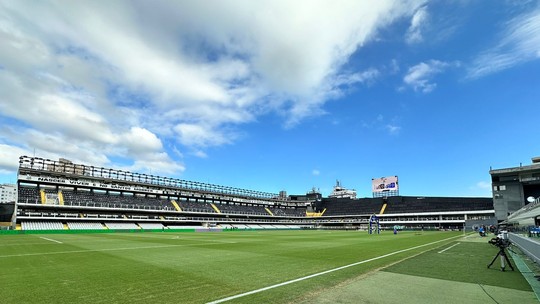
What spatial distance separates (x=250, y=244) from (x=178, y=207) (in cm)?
7172

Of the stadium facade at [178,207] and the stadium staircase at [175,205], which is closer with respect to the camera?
the stadium facade at [178,207]

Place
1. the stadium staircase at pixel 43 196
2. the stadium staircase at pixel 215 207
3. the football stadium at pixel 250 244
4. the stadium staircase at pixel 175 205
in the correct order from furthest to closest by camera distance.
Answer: the stadium staircase at pixel 215 207 < the stadium staircase at pixel 175 205 < the stadium staircase at pixel 43 196 < the football stadium at pixel 250 244

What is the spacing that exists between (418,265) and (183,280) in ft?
32.8

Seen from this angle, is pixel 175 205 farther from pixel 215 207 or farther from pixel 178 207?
pixel 215 207

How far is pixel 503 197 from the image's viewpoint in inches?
3000

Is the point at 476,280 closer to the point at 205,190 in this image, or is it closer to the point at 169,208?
the point at 169,208

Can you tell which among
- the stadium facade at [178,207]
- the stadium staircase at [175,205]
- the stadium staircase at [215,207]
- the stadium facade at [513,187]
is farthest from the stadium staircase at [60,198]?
the stadium facade at [513,187]

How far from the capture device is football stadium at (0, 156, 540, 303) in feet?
28.2

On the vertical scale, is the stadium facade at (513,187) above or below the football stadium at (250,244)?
above

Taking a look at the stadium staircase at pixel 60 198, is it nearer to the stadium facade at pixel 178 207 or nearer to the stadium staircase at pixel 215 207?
the stadium facade at pixel 178 207

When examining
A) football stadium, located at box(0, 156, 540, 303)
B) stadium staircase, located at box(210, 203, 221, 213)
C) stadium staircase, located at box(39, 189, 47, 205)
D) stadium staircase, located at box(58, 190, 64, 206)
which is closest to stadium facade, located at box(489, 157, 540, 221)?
football stadium, located at box(0, 156, 540, 303)

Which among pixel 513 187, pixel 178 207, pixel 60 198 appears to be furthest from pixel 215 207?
pixel 513 187

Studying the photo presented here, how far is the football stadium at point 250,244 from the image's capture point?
859cm

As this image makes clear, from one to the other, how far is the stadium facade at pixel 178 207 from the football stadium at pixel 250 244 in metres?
0.38
